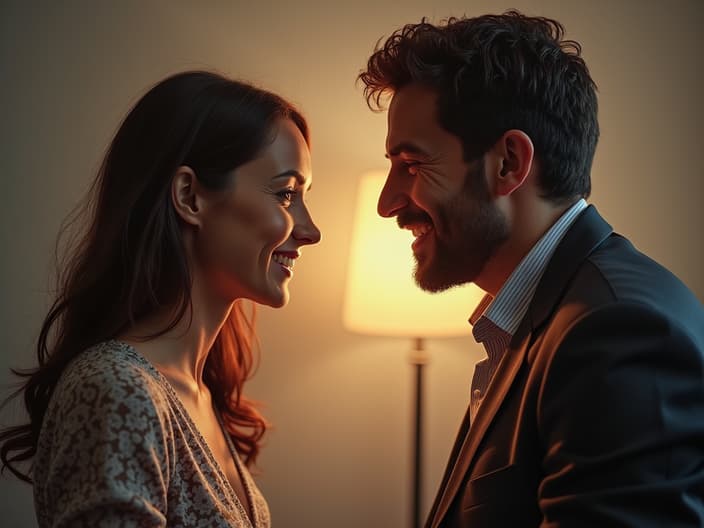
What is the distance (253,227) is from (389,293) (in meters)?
0.63

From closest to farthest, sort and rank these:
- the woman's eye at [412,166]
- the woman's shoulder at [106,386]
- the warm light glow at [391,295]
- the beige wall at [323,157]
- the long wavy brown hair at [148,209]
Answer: the woman's shoulder at [106,386]
the long wavy brown hair at [148,209]
the woman's eye at [412,166]
the warm light glow at [391,295]
the beige wall at [323,157]

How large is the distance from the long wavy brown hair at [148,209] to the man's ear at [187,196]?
11 mm

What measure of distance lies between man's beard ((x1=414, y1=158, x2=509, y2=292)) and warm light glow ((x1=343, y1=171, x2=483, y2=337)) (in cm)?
40

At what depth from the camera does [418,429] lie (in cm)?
205

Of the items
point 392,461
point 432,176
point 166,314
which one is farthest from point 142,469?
point 392,461

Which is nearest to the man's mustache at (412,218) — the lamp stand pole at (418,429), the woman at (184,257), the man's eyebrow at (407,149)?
the man's eyebrow at (407,149)

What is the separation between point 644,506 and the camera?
86 centimetres

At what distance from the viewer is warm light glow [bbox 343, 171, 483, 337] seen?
1.81 m

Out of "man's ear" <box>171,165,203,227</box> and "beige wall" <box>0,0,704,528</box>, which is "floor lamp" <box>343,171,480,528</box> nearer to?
"beige wall" <box>0,0,704,528</box>

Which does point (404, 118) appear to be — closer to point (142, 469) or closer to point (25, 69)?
point (142, 469)

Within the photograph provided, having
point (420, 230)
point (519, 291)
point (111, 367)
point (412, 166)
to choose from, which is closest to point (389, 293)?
point (420, 230)

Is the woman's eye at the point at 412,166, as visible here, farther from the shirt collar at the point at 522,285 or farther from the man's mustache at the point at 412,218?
the shirt collar at the point at 522,285

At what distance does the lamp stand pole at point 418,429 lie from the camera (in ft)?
6.59

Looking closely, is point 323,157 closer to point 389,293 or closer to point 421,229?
point 389,293
